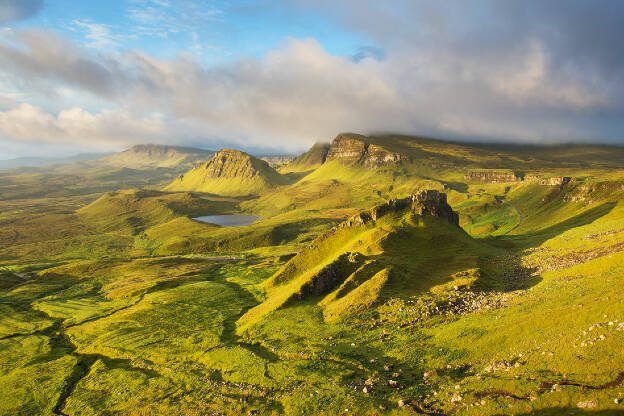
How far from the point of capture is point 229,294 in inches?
3844

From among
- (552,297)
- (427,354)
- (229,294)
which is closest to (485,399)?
(427,354)

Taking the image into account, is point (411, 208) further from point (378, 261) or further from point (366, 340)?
point (366, 340)

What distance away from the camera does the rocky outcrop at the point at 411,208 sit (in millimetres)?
106125

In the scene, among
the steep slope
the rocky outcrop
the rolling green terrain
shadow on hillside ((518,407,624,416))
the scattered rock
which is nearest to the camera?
shadow on hillside ((518,407,624,416))

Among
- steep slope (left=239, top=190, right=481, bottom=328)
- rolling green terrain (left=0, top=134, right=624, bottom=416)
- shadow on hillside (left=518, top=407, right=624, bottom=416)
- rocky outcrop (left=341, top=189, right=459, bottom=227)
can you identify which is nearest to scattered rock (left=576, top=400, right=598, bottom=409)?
rolling green terrain (left=0, top=134, right=624, bottom=416)

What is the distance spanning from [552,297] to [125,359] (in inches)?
2845

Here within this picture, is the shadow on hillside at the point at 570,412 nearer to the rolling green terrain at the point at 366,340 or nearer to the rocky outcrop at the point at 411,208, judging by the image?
the rolling green terrain at the point at 366,340

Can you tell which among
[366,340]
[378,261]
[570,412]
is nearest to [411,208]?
[378,261]

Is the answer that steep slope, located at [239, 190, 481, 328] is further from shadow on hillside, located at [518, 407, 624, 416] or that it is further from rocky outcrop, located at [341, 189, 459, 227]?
shadow on hillside, located at [518, 407, 624, 416]

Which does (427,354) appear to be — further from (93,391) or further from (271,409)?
(93,391)

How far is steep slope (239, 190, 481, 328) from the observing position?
204 feet

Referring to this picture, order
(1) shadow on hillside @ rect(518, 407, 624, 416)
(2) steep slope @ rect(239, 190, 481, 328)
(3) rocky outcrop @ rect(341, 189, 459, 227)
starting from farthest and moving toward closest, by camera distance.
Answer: (3) rocky outcrop @ rect(341, 189, 459, 227), (2) steep slope @ rect(239, 190, 481, 328), (1) shadow on hillside @ rect(518, 407, 624, 416)

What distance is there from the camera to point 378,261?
72750 mm

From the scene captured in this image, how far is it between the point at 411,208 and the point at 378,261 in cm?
4371
